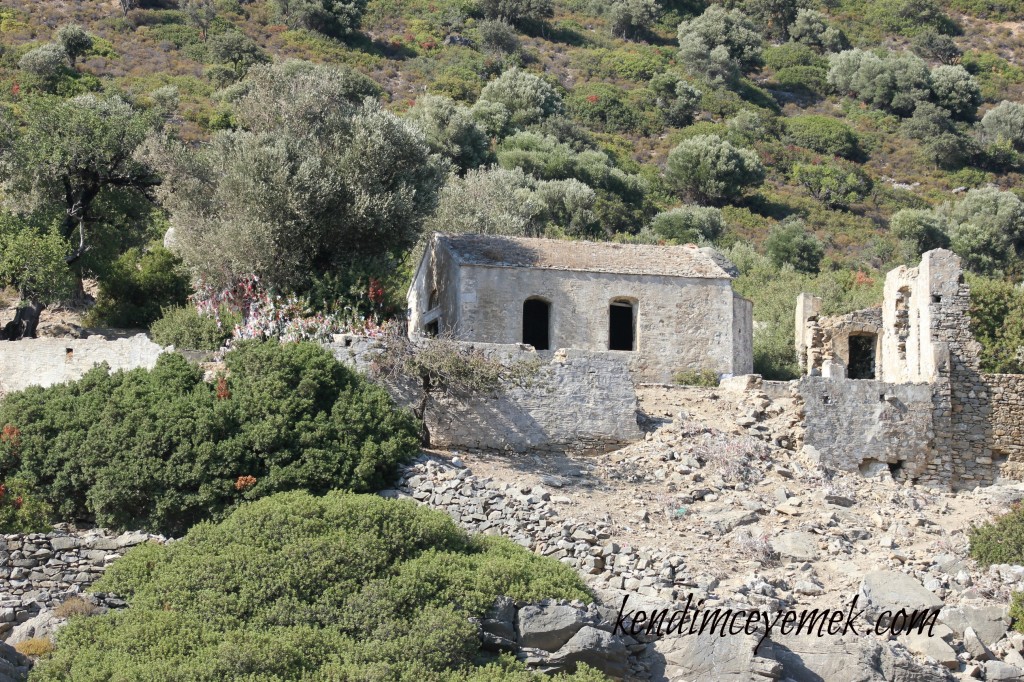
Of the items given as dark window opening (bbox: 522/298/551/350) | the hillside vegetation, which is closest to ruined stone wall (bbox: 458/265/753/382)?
dark window opening (bbox: 522/298/551/350)

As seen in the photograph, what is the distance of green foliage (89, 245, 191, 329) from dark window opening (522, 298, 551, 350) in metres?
8.81

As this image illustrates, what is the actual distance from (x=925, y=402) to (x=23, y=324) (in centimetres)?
2047

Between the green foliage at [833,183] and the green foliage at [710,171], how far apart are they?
363 cm

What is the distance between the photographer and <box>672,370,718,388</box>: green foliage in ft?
91.1

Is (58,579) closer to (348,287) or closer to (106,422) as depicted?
(106,422)

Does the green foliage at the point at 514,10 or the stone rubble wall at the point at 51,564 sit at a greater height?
the green foliage at the point at 514,10

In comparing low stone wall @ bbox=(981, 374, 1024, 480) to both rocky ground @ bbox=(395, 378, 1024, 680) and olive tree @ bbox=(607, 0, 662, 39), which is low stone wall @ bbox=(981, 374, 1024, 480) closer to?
rocky ground @ bbox=(395, 378, 1024, 680)

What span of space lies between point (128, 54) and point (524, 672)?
5790cm

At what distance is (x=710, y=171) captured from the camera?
61812mm

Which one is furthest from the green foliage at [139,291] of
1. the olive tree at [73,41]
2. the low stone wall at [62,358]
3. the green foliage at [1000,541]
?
the olive tree at [73,41]

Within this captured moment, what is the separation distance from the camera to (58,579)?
16.8 metres

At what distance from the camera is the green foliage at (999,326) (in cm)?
3406

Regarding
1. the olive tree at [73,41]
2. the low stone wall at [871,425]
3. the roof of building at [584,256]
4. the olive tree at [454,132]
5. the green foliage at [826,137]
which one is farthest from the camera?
the green foliage at [826,137]

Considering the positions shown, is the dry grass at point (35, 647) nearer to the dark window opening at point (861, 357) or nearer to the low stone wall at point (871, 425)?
the low stone wall at point (871, 425)
